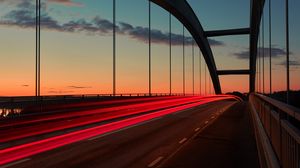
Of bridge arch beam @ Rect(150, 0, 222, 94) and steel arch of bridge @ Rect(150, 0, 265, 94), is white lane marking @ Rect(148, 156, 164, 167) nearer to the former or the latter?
steel arch of bridge @ Rect(150, 0, 265, 94)

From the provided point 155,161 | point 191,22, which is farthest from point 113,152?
point 191,22

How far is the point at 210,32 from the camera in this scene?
8325cm

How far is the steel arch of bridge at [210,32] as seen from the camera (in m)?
52.3

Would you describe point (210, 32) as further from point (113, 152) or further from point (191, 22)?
point (113, 152)

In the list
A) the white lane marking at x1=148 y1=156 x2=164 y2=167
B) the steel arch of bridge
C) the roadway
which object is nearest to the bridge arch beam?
the steel arch of bridge

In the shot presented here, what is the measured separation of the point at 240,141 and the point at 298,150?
1138 centimetres

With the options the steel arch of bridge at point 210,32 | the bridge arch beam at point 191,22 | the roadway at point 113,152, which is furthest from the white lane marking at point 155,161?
the bridge arch beam at point 191,22

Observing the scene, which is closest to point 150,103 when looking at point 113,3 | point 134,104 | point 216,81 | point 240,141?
point 134,104

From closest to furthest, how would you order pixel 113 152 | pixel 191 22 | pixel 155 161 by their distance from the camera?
pixel 155 161
pixel 113 152
pixel 191 22

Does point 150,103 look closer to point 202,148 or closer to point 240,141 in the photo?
point 240,141

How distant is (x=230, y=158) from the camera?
1262 cm

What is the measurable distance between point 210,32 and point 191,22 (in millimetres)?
18139

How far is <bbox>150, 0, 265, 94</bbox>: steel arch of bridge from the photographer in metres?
52.3

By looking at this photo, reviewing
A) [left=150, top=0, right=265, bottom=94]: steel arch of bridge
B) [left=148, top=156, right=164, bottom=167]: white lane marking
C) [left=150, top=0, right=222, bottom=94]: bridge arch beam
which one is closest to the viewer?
[left=148, top=156, right=164, bottom=167]: white lane marking
